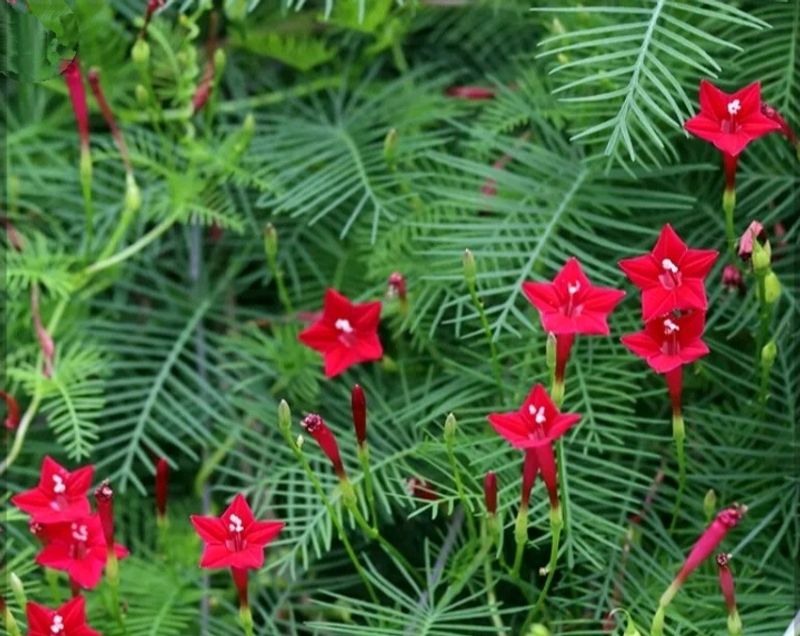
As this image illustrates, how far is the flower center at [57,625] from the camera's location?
0.87 metres

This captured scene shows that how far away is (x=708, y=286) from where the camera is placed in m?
1.11

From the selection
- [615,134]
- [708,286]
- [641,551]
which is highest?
[615,134]

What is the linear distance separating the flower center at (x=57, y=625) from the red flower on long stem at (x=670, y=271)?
390 millimetres

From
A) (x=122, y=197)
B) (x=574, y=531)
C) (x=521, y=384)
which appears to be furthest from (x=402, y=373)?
(x=122, y=197)

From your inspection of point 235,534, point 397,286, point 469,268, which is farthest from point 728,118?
point 235,534

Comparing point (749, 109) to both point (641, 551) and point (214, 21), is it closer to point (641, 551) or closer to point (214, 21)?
point (641, 551)

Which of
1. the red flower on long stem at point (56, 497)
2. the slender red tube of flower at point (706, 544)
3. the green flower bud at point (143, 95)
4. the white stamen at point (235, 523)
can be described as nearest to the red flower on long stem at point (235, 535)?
the white stamen at point (235, 523)

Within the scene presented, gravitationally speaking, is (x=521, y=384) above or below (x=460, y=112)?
below

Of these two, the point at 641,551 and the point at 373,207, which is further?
the point at 373,207

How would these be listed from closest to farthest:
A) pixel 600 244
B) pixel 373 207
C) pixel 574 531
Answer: pixel 574 531, pixel 600 244, pixel 373 207

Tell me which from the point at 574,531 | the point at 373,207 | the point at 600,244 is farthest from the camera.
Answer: the point at 373,207

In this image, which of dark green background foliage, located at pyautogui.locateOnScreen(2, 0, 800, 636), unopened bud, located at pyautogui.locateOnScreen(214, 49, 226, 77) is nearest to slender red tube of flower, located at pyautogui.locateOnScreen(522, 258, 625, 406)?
dark green background foliage, located at pyautogui.locateOnScreen(2, 0, 800, 636)

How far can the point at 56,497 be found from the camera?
922 mm

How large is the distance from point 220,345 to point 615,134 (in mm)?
479
